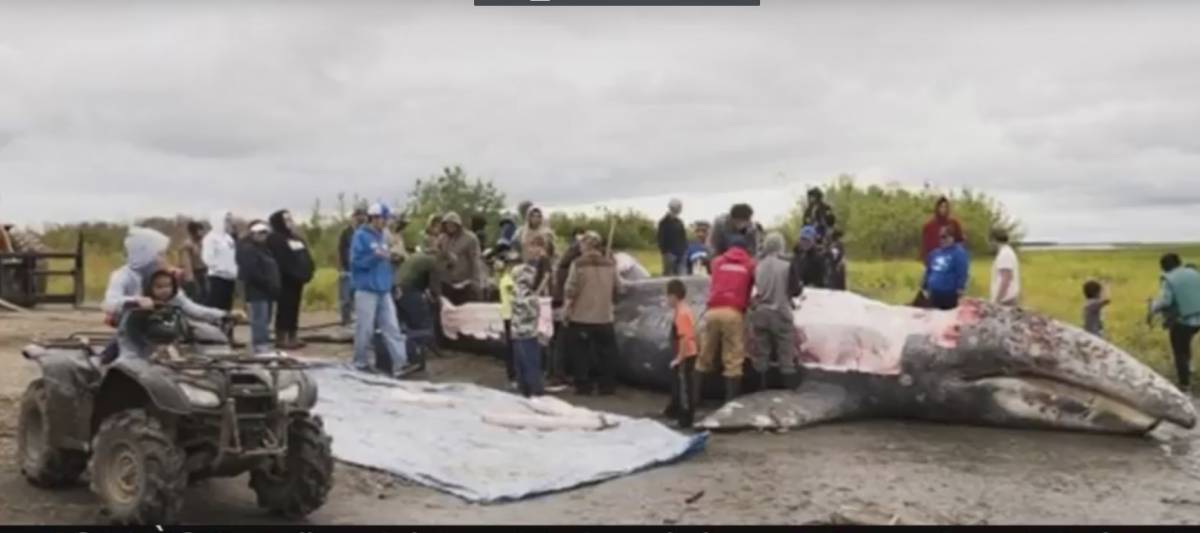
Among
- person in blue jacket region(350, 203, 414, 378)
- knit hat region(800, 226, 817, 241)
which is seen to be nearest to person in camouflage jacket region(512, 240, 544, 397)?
person in blue jacket region(350, 203, 414, 378)

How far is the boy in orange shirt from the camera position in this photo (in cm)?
1345

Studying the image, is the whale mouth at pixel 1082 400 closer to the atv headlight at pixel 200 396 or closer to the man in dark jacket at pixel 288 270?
the man in dark jacket at pixel 288 270

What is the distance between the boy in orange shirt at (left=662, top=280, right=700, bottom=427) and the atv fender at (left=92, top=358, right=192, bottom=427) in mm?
5971

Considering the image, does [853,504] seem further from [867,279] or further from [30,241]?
[867,279]

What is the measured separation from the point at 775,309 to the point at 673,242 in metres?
6.47

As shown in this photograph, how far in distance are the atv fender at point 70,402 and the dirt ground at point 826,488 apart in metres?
0.40

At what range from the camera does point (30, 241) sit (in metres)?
28.9

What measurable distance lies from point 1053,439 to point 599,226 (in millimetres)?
20322

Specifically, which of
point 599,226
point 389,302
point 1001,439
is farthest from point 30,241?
point 1001,439

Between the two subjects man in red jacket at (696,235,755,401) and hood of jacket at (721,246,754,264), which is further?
hood of jacket at (721,246,754,264)

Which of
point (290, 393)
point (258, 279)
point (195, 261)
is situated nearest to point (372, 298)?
point (258, 279)

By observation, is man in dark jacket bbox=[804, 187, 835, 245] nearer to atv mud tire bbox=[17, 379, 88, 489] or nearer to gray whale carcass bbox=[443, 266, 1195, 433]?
gray whale carcass bbox=[443, 266, 1195, 433]

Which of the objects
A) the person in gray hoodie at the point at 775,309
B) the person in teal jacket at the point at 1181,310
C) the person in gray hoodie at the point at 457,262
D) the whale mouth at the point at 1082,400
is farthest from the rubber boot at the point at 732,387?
the person in teal jacket at the point at 1181,310

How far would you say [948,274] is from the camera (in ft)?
52.1
